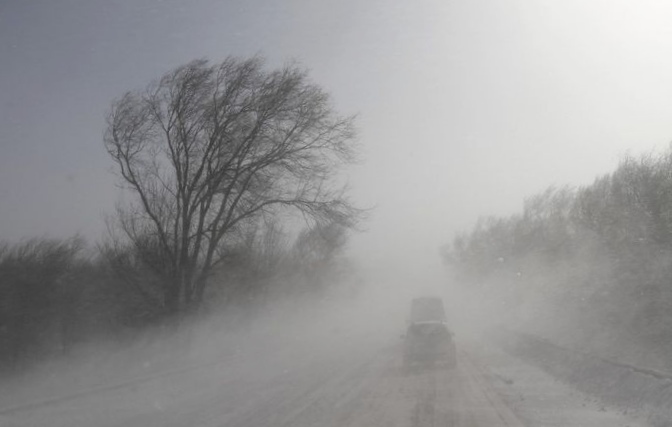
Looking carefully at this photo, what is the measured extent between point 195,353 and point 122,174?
825 cm

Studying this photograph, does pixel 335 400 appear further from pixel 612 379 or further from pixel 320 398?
pixel 612 379

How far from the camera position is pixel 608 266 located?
34750 millimetres

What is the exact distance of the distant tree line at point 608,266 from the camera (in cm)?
2253

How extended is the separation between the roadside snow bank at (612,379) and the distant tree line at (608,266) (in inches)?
48.7

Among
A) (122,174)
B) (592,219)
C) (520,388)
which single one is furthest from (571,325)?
(122,174)

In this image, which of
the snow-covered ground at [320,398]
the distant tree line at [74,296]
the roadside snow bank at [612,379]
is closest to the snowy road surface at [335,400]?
the snow-covered ground at [320,398]

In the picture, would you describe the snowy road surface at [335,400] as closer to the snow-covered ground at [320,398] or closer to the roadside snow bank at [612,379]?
the snow-covered ground at [320,398]

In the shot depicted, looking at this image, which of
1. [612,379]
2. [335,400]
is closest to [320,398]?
[335,400]

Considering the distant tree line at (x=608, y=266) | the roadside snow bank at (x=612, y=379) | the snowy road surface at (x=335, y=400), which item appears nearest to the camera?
the roadside snow bank at (x=612, y=379)

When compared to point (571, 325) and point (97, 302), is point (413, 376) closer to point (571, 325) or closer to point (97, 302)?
point (571, 325)

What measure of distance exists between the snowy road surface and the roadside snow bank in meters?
0.49

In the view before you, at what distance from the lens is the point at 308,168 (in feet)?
87.0

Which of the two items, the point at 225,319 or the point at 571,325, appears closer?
the point at 571,325

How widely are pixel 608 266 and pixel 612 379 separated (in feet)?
67.1
